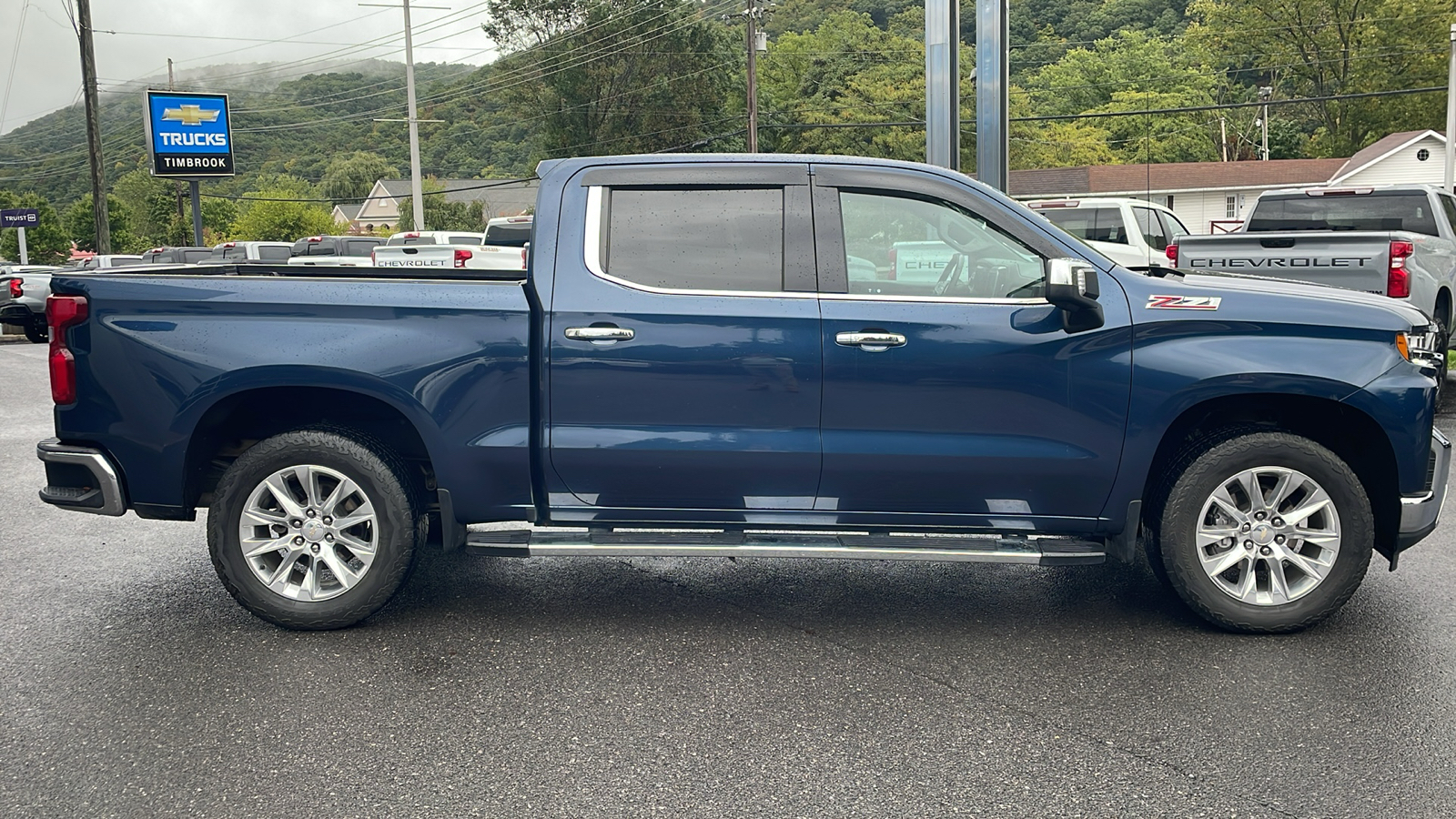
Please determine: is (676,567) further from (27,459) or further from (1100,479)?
(27,459)

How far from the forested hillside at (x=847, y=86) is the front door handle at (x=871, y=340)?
5486 cm

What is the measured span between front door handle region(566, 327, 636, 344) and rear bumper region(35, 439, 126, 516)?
2.04 metres

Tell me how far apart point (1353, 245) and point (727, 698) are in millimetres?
7891

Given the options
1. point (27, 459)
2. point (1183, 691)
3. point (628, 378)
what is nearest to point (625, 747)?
point (628, 378)

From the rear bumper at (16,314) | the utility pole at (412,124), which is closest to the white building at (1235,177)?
the utility pole at (412,124)

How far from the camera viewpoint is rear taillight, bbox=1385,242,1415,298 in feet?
31.9

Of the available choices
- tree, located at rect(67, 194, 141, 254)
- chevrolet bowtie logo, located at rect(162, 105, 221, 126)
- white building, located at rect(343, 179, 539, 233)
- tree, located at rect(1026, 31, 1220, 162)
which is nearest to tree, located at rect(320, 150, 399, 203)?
white building, located at rect(343, 179, 539, 233)

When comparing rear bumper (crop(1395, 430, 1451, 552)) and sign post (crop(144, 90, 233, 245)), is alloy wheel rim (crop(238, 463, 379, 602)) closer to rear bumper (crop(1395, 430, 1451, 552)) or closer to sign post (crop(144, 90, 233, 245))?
rear bumper (crop(1395, 430, 1451, 552))

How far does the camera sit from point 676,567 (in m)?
6.25

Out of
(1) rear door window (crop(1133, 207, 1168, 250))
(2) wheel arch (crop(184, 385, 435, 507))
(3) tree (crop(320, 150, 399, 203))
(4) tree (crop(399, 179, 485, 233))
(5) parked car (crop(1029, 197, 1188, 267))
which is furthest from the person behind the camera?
(3) tree (crop(320, 150, 399, 203))

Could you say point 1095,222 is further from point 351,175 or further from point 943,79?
point 351,175

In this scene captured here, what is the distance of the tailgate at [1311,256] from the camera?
9828mm

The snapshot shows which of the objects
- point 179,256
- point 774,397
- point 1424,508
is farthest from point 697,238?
point 179,256

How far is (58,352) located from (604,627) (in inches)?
102
